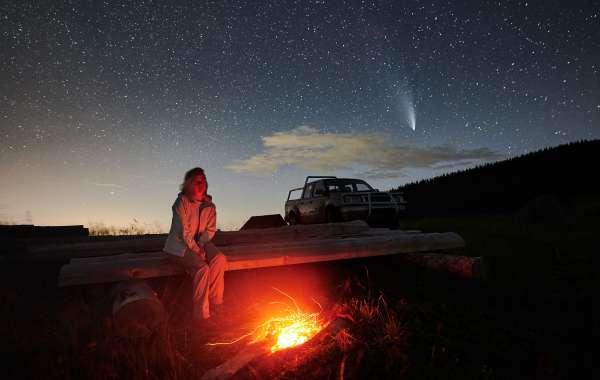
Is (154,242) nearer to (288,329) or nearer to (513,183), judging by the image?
(288,329)

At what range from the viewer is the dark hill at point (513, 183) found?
73.7ft

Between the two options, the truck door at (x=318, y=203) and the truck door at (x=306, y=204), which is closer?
the truck door at (x=318, y=203)

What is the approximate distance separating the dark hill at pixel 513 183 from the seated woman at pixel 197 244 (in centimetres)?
1959

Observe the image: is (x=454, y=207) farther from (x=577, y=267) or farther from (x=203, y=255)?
(x=203, y=255)

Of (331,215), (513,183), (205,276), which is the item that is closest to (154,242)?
(205,276)

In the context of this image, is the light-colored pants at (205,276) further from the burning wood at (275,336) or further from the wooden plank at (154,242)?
the wooden plank at (154,242)

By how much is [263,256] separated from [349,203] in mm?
6472

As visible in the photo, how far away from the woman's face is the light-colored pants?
2.28 ft

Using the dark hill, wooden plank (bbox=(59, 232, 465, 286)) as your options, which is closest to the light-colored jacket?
wooden plank (bbox=(59, 232, 465, 286))

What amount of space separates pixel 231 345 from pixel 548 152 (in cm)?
3296

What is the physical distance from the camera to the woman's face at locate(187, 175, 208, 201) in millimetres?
4527

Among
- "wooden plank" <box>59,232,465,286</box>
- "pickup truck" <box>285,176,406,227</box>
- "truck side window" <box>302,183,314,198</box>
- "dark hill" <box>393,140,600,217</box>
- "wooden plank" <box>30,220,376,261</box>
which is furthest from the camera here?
"dark hill" <box>393,140,600,217</box>

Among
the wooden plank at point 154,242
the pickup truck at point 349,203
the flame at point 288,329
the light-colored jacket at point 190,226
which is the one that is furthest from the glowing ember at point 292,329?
the pickup truck at point 349,203

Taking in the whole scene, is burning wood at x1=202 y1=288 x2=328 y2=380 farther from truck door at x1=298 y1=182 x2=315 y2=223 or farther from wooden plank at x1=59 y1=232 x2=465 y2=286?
truck door at x1=298 y1=182 x2=315 y2=223
